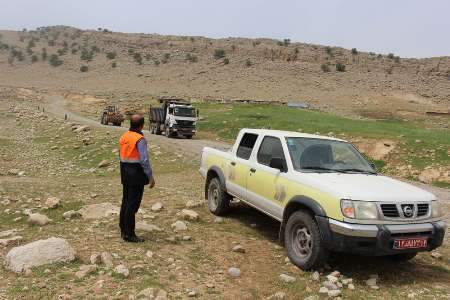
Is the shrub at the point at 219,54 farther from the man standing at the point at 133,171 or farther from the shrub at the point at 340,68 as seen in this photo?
the man standing at the point at 133,171

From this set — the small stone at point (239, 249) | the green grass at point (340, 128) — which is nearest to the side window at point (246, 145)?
the small stone at point (239, 249)

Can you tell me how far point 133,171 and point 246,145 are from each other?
2.48 m

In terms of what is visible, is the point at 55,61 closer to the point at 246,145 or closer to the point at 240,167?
the point at 246,145

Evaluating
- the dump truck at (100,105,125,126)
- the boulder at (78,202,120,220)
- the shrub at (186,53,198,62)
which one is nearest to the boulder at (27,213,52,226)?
the boulder at (78,202,120,220)

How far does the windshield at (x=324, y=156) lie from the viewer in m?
7.51

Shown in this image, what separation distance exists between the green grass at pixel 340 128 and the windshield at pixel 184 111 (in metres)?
2.58

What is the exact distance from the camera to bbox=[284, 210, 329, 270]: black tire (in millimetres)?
6426

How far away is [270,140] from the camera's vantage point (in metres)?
8.32

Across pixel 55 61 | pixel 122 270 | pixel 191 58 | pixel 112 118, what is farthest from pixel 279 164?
pixel 55 61

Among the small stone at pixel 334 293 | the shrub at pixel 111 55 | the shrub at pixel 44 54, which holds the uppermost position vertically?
the shrub at pixel 111 55

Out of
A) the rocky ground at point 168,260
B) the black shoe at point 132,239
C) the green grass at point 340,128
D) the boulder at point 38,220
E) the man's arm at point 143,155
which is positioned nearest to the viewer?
the rocky ground at point 168,260

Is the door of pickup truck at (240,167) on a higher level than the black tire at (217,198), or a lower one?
higher

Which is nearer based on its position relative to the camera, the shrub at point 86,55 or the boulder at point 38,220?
the boulder at point 38,220

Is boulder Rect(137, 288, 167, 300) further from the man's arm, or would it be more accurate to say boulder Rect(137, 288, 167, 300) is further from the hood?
the hood
